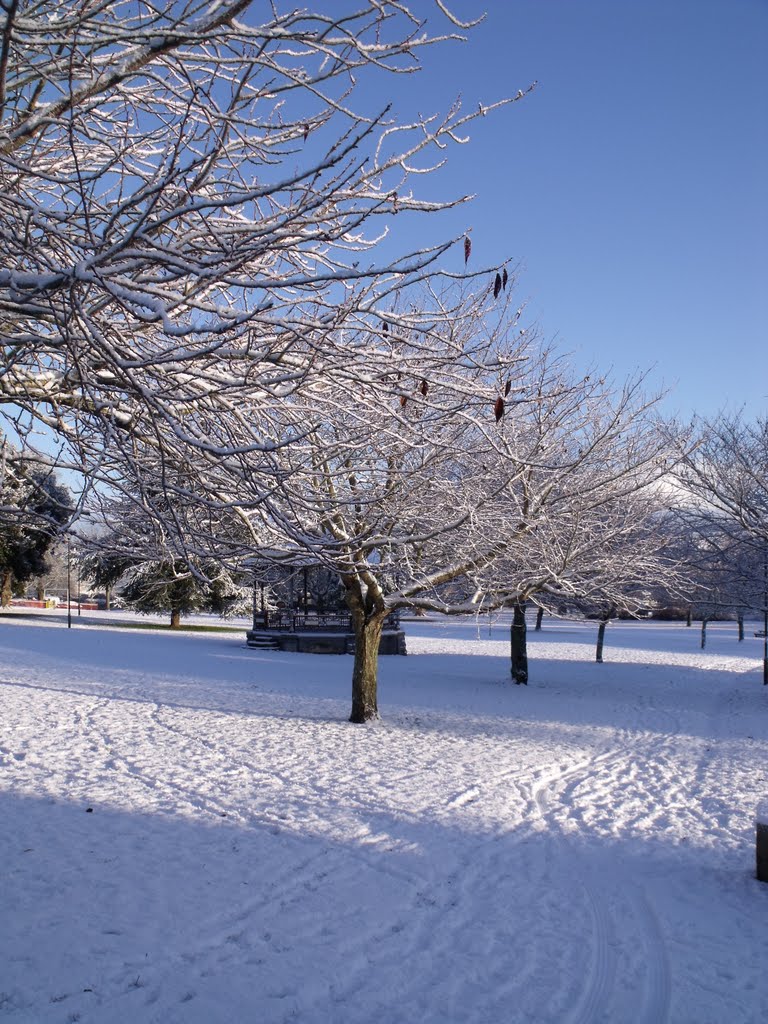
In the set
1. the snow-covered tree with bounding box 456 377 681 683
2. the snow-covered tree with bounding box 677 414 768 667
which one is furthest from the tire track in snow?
the snow-covered tree with bounding box 677 414 768 667

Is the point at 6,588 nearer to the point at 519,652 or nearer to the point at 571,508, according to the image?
the point at 519,652

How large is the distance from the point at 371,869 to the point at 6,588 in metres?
44.2

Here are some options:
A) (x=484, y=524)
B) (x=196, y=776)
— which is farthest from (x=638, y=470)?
(x=196, y=776)

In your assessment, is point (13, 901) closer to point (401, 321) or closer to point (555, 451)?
point (401, 321)

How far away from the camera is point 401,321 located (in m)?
4.01

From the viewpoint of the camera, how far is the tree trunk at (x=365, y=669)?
14.0 metres

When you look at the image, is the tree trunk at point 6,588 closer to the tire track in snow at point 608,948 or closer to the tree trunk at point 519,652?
the tree trunk at point 519,652

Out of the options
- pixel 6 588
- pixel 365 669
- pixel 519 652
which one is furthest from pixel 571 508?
pixel 6 588

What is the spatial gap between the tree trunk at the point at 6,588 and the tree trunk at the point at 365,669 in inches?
1302

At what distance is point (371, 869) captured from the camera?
642 cm

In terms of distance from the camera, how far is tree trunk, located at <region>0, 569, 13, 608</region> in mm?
42741

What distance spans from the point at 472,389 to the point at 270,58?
1.94m

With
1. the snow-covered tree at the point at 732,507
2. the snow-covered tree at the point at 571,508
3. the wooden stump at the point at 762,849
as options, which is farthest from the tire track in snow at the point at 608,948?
the snow-covered tree at the point at 732,507

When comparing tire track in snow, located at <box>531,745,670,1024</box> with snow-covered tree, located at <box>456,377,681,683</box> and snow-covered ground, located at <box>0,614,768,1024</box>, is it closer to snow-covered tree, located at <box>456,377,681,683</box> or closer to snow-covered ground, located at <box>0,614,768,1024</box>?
snow-covered ground, located at <box>0,614,768,1024</box>
